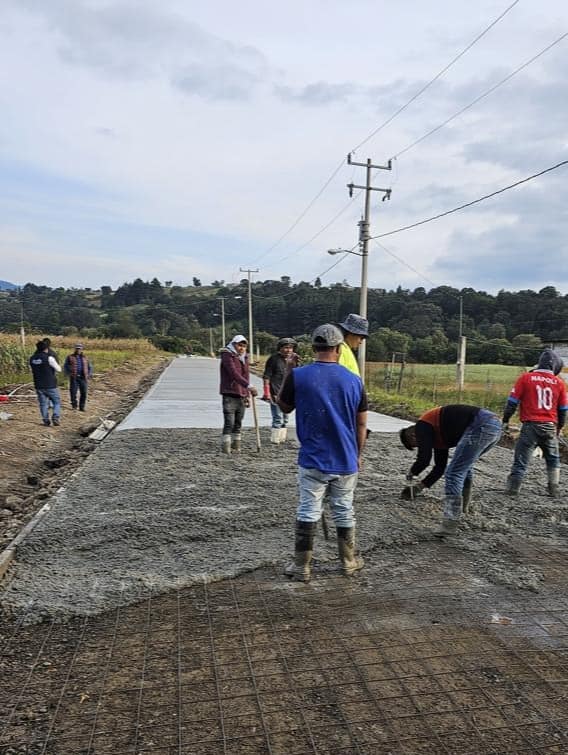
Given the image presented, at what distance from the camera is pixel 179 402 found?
13922mm

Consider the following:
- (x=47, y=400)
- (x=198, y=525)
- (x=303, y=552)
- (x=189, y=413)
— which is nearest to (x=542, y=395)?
(x=303, y=552)

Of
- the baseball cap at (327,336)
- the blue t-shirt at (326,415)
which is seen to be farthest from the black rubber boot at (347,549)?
the baseball cap at (327,336)

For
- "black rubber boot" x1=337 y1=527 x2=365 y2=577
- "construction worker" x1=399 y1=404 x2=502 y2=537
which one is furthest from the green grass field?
"black rubber boot" x1=337 y1=527 x2=365 y2=577

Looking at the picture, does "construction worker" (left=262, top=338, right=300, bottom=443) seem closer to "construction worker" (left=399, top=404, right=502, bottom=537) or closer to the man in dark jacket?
the man in dark jacket

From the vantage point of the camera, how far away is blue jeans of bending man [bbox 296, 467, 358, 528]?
11.8ft

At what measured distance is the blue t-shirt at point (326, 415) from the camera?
356 cm

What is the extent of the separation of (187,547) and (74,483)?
7.72 feet

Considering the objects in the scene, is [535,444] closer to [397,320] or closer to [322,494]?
[322,494]

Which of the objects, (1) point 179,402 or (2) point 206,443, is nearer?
(2) point 206,443

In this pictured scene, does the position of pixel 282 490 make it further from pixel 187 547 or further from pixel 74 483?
pixel 74 483

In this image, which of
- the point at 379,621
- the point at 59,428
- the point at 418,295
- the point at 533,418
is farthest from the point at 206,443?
the point at 418,295

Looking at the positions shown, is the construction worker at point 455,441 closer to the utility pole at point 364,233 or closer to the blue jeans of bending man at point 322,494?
the blue jeans of bending man at point 322,494

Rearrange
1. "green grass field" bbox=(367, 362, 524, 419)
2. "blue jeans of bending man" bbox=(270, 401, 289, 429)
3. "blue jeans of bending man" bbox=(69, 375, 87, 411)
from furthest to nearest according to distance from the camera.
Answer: "green grass field" bbox=(367, 362, 524, 419) < "blue jeans of bending man" bbox=(69, 375, 87, 411) < "blue jeans of bending man" bbox=(270, 401, 289, 429)

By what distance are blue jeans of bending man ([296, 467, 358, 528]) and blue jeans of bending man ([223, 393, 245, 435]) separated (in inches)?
156
